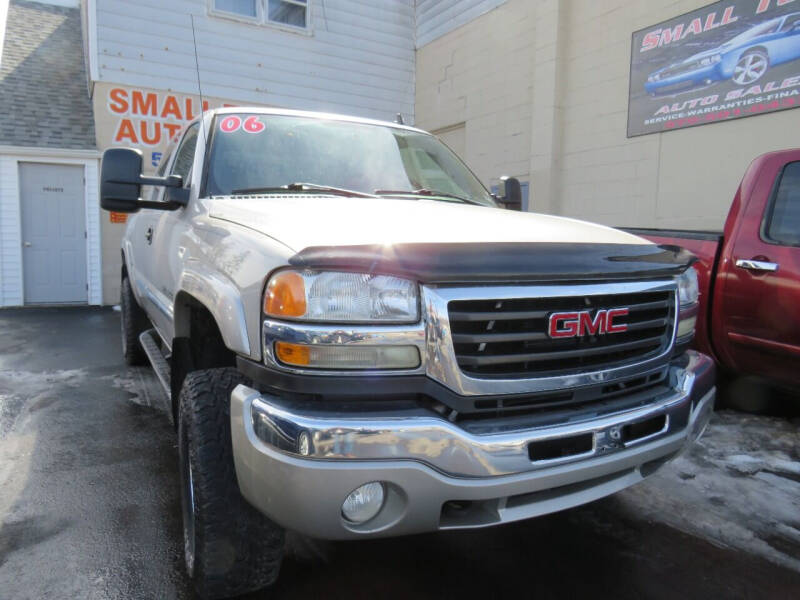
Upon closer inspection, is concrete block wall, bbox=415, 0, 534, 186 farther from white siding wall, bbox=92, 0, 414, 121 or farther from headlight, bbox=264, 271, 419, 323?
headlight, bbox=264, 271, 419, 323

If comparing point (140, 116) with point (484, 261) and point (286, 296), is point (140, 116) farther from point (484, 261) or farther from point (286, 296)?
point (484, 261)

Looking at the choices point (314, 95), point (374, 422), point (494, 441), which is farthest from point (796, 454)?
point (314, 95)

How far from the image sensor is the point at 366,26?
11688mm

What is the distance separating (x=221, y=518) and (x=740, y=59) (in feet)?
23.6

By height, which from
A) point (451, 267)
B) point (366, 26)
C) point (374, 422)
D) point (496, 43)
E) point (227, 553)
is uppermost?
point (366, 26)

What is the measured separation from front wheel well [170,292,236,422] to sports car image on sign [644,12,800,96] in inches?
256

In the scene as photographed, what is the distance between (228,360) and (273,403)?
2.34 ft

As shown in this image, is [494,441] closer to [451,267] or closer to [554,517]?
[451,267]

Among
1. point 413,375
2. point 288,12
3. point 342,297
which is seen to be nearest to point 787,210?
point 413,375

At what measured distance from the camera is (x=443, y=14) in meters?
11.3

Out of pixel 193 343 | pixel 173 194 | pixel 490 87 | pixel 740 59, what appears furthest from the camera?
pixel 490 87

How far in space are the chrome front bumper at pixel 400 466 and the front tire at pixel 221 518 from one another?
0.19 metres

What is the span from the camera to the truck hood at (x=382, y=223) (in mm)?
1786

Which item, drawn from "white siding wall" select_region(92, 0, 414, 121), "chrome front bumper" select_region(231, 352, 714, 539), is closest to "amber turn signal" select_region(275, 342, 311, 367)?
"chrome front bumper" select_region(231, 352, 714, 539)
